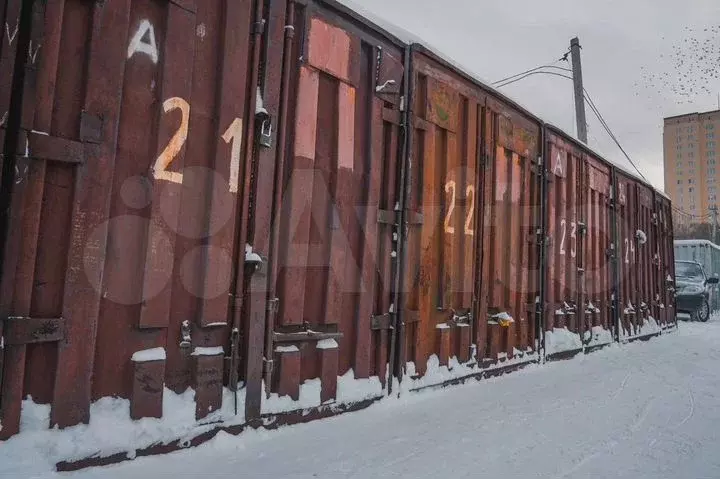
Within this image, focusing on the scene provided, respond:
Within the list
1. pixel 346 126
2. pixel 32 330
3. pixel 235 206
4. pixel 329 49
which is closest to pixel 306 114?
pixel 346 126

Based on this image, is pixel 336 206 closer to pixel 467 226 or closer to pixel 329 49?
pixel 329 49

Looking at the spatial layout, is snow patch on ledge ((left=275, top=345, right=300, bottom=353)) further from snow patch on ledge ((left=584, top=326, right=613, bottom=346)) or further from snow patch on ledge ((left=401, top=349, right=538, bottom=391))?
snow patch on ledge ((left=584, top=326, right=613, bottom=346))

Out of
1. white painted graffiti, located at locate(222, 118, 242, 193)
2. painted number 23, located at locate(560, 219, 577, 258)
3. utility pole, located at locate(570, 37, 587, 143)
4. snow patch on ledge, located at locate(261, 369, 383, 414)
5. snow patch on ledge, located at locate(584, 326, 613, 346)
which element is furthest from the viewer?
utility pole, located at locate(570, 37, 587, 143)

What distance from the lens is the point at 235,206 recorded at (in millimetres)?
2820

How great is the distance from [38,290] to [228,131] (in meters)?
1.28

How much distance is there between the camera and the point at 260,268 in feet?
9.37

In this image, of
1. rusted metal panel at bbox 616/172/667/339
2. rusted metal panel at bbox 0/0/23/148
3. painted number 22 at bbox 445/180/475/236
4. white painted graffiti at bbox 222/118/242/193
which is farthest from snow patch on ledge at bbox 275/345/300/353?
rusted metal panel at bbox 616/172/667/339

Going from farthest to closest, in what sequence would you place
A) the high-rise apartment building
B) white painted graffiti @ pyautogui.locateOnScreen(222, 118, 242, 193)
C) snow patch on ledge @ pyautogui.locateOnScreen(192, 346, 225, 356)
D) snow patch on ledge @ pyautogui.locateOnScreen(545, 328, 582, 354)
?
1. the high-rise apartment building
2. snow patch on ledge @ pyautogui.locateOnScreen(545, 328, 582, 354)
3. white painted graffiti @ pyautogui.locateOnScreen(222, 118, 242, 193)
4. snow patch on ledge @ pyautogui.locateOnScreen(192, 346, 225, 356)

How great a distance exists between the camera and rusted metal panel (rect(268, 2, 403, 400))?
3090 millimetres

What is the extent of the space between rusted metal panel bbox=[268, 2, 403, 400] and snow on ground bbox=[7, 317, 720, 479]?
1.43 ft

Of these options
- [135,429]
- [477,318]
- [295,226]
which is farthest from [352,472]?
[477,318]

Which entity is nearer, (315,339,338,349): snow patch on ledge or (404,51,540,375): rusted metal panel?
(315,339,338,349): snow patch on ledge

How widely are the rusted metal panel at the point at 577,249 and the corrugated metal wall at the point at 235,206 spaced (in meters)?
1.45

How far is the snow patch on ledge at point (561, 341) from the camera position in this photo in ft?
19.3
